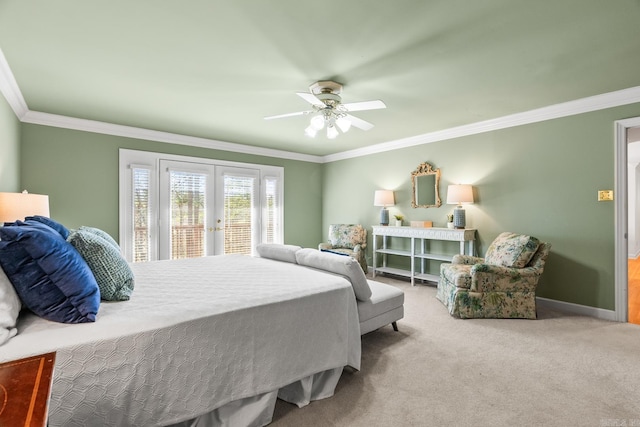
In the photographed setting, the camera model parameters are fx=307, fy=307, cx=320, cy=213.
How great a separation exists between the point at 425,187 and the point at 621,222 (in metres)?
2.39

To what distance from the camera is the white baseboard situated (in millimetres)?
3387

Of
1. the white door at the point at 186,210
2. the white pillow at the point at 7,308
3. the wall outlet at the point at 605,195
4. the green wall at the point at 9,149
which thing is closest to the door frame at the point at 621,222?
the wall outlet at the point at 605,195

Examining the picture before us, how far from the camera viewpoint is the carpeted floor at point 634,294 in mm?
3473

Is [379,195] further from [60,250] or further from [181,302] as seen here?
[60,250]

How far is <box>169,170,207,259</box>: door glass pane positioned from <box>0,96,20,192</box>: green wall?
1797 millimetres

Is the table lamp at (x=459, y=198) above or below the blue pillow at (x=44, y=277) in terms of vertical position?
above

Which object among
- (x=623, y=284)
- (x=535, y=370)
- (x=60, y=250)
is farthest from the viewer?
(x=623, y=284)

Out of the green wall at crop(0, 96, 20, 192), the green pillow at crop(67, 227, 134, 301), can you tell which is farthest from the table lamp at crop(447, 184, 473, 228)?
the green wall at crop(0, 96, 20, 192)

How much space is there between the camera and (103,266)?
1.75 m

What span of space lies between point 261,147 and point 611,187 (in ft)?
16.9

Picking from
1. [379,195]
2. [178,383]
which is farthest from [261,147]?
[178,383]

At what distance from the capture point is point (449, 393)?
2031 mm

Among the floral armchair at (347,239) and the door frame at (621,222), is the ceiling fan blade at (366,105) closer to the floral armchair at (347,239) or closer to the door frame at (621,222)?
the door frame at (621,222)

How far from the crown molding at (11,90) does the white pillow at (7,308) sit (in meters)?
2.20
